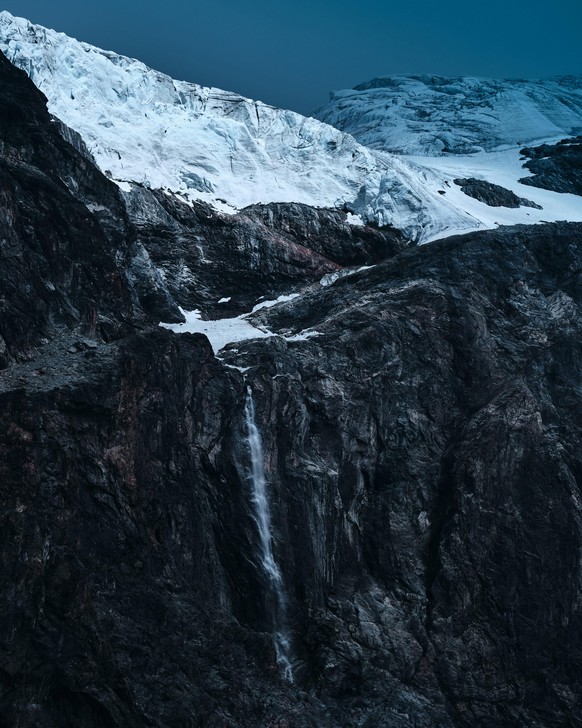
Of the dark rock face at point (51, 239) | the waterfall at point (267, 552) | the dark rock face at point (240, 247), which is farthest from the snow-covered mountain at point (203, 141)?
the waterfall at point (267, 552)

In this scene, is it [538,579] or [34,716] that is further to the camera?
[538,579]

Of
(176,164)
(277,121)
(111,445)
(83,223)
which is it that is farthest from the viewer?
(277,121)

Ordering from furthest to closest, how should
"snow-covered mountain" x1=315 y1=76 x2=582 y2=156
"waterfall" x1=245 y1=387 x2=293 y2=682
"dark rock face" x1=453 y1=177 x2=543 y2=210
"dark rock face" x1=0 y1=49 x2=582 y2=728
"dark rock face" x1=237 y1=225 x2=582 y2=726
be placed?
"snow-covered mountain" x1=315 y1=76 x2=582 y2=156 < "dark rock face" x1=453 y1=177 x2=543 y2=210 < "dark rock face" x1=237 y1=225 x2=582 y2=726 < "waterfall" x1=245 y1=387 x2=293 y2=682 < "dark rock face" x1=0 y1=49 x2=582 y2=728

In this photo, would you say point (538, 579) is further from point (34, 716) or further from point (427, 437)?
point (34, 716)

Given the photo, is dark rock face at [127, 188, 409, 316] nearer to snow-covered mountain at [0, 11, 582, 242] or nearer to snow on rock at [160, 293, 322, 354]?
snow on rock at [160, 293, 322, 354]

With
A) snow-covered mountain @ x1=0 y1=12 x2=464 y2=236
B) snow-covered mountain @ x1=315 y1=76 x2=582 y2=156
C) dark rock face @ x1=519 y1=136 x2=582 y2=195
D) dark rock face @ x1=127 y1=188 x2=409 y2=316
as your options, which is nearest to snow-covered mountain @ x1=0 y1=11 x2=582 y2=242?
snow-covered mountain @ x1=0 y1=12 x2=464 y2=236

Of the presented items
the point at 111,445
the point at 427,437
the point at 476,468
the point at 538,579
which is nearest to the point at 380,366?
the point at 427,437
